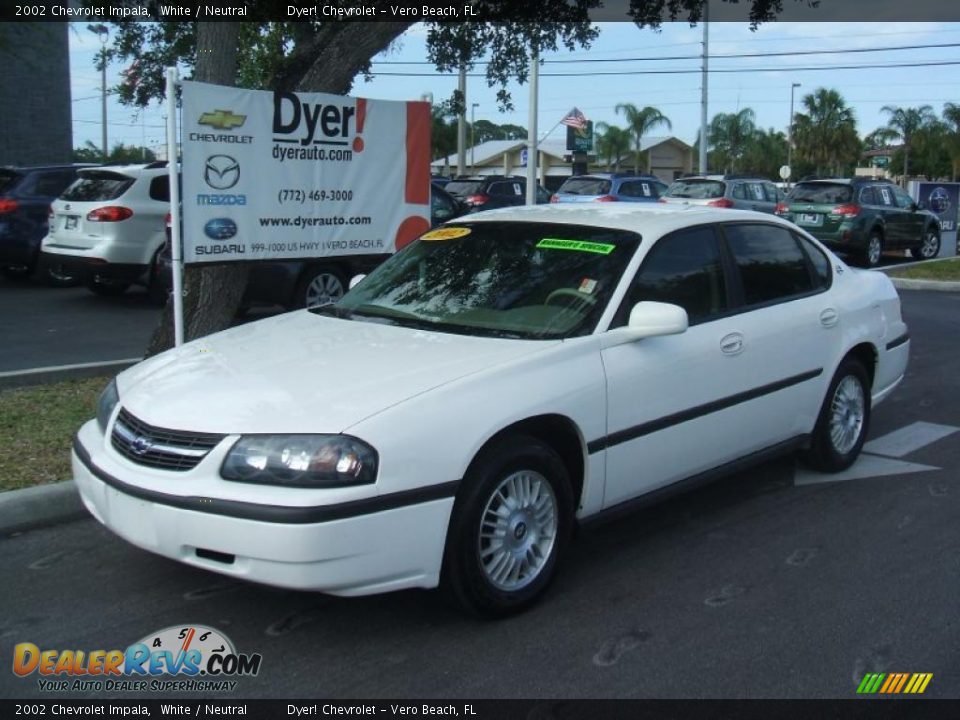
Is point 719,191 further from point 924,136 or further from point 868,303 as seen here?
point 924,136

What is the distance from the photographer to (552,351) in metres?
4.24

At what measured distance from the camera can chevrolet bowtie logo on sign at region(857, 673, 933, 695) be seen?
11.7 feet

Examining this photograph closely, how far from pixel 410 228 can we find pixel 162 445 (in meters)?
4.96

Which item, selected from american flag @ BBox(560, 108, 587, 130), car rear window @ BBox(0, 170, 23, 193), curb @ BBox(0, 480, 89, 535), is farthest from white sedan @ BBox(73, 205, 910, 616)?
american flag @ BBox(560, 108, 587, 130)

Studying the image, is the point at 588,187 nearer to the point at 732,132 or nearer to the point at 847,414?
the point at 847,414

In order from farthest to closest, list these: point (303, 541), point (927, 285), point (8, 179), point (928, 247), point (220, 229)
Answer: point (928, 247)
point (927, 285)
point (8, 179)
point (220, 229)
point (303, 541)

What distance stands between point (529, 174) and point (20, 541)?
14.2 m

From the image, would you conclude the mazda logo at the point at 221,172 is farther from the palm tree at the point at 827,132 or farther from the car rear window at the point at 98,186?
the palm tree at the point at 827,132

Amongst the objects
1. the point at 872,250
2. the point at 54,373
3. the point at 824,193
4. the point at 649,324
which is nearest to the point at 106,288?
the point at 54,373

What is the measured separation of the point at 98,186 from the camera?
41.7 feet

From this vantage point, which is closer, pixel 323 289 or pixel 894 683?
pixel 894 683

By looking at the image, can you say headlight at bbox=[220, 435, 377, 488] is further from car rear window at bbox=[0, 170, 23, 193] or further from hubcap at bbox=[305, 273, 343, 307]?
car rear window at bbox=[0, 170, 23, 193]

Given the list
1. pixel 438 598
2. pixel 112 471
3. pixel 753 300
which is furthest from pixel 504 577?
pixel 753 300

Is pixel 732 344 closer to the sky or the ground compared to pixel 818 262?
closer to the ground
